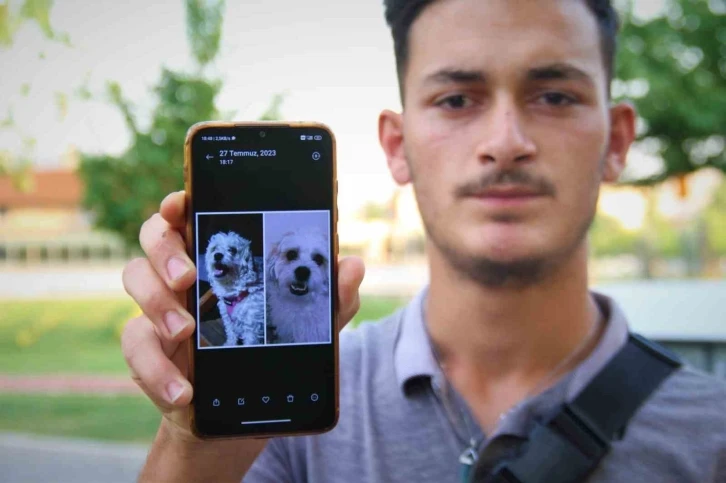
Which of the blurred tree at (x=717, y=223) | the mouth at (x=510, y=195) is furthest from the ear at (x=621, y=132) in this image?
the blurred tree at (x=717, y=223)

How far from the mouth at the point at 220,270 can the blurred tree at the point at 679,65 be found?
7705 millimetres

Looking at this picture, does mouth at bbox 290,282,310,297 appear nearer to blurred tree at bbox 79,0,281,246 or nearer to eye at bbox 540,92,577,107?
eye at bbox 540,92,577,107

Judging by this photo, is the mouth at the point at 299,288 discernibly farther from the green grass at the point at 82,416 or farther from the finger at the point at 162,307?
the green grass at the point at 82,416

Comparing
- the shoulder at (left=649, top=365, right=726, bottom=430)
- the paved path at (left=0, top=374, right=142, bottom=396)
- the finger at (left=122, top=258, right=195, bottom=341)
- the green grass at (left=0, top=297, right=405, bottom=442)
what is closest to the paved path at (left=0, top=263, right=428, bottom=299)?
the green grass at (left=0, top=297, right=405, bottom=442)

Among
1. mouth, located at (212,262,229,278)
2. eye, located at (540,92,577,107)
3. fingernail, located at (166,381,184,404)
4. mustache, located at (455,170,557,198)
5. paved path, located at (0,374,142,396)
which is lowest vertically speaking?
paved path, located at (0,374,142,396)

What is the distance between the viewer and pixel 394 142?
5.68 ft

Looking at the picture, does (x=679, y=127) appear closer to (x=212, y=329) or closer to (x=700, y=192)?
(x=700, y=192)

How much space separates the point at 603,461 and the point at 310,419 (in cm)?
62

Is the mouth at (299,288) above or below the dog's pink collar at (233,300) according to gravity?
above

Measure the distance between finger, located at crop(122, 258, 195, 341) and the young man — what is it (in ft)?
1.80

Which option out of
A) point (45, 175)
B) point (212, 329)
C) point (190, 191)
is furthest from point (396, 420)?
point (45, 175)

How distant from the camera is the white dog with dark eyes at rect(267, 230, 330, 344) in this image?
3.69 ft

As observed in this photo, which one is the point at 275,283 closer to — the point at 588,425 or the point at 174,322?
the point at 174,322

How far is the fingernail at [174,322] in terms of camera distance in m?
1.06
